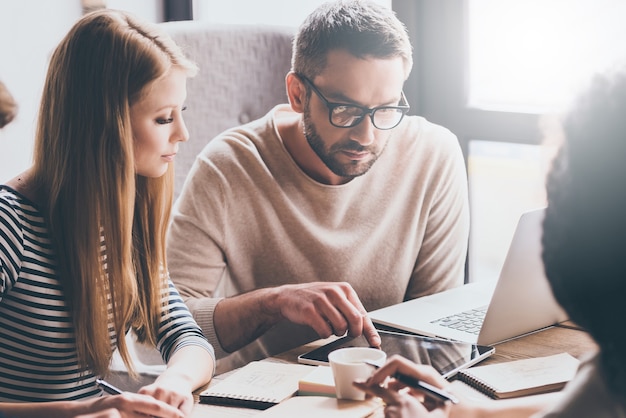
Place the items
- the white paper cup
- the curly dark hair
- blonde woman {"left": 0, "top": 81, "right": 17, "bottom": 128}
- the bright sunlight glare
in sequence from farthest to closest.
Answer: the bright sunlight glare < blonde woman {"left": 0, "top": 81, "right": 17, "bottom": 128} < the white paper cup < the curly dark hair

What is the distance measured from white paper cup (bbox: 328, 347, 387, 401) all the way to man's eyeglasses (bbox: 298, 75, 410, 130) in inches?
24.6

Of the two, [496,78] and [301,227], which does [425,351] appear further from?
[496,78]

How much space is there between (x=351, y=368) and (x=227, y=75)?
1.15 m

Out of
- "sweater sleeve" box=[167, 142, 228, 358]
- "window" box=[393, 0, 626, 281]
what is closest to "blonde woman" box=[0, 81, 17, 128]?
"sweater sleeve" box=[167, 142, 228, 358]

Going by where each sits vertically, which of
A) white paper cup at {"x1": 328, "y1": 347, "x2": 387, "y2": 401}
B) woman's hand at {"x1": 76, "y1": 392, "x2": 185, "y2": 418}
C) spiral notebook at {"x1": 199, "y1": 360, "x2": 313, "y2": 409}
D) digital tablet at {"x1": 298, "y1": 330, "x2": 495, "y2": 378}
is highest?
white paper cup at {"x1": 328, "y1": 347, "x2": 387, "y2": 401}

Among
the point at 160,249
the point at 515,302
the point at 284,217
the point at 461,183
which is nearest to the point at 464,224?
the point at 461,183

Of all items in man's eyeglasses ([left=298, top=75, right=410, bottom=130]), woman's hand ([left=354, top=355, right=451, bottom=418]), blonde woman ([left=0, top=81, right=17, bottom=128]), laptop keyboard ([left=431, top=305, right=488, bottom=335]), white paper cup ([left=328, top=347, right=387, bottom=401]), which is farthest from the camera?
man's eyeglasses ([left=298, top=75, right=410, bottom=130])

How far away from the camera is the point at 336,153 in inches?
65.6

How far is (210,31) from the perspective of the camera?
6.63ft

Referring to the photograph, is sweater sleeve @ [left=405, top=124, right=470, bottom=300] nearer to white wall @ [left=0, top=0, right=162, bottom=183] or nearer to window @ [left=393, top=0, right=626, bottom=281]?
window @ [left=393, top=0, right=626, bottom=281]

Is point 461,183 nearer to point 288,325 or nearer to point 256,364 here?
point 288,325

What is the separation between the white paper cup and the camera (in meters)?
1.07

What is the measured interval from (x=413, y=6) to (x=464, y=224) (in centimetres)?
88

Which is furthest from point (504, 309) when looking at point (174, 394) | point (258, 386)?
point (174, 394)
